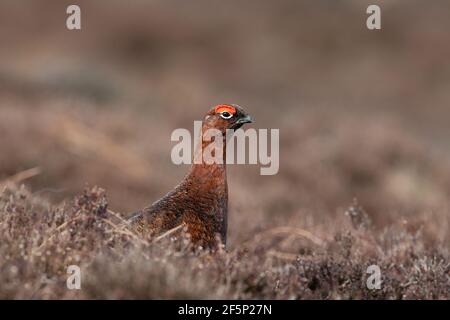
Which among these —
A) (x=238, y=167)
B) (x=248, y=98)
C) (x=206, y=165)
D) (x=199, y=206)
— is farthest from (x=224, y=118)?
(x=248, y=98)

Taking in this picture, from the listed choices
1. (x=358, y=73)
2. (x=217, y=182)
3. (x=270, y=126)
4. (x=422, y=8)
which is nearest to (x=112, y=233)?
(x=217, y=182)

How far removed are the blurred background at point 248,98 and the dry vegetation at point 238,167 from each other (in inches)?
2.0

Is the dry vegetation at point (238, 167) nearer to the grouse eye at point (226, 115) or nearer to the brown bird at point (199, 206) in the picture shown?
the brown bird at point (199, 206)

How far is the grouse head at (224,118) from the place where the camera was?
592 centimetres

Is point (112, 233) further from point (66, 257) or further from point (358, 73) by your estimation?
point (358, 73)

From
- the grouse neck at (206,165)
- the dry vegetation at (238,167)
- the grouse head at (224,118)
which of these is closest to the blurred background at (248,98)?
the dry vegetation at (238,167)

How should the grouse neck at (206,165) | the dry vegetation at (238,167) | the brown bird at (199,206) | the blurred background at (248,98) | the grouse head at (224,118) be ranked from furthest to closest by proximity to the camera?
the blurred background at (248,98) → the grouse head at (224,118) → the grouse neck at (206,165) → the brown bird at (199,206) → the dry vegetation at (238,167)

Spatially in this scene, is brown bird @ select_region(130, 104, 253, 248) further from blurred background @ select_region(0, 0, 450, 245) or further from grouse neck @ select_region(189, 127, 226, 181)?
blurred background @ select_region(0, 0, 450, 245)

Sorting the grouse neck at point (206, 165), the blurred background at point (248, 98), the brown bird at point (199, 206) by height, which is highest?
the blurred background at point (248, 98)

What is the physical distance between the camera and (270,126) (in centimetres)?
1892

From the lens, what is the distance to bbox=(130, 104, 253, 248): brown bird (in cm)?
510

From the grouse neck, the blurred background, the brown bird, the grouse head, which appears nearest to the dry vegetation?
the blurred background
